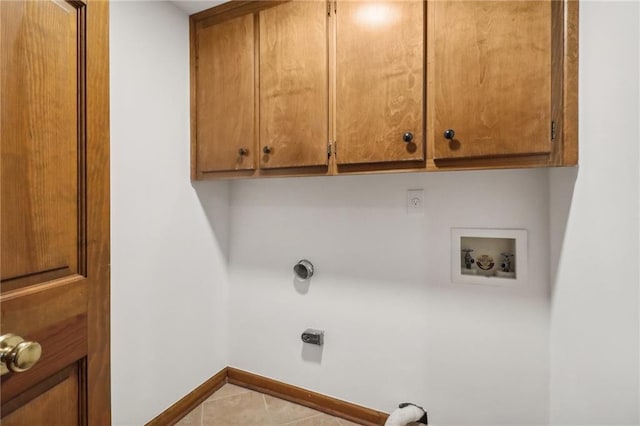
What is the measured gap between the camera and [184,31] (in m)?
1.53

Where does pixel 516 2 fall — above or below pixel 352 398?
above

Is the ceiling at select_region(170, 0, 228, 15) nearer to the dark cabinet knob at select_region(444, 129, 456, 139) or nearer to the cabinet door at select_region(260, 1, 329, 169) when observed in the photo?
the cabinet door at select_region(260, 1, 329, 169)

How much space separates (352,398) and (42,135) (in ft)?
5.27

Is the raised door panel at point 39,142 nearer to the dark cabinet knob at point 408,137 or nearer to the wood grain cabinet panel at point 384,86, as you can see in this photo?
the wood grain cabinet panel at point 384,86

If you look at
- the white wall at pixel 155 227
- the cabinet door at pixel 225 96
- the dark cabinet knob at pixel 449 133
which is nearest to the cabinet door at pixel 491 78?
the dark cabinet knob at pixel 449 133

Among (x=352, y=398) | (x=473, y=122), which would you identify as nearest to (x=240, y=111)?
(x=473, y=122)

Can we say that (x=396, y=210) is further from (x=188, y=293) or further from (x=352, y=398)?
(x=188, y=293)

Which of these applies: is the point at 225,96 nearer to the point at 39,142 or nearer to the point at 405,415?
the point at 39,142

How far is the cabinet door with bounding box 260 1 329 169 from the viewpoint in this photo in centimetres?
127

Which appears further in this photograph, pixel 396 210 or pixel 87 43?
pixel 396 210

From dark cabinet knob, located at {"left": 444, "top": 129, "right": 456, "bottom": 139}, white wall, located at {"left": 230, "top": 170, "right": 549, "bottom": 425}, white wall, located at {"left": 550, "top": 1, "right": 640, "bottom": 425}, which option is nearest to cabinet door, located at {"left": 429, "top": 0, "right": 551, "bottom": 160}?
dark cabinet knob, located at {"left": 444, "top": 129, "right": 456, "bottom": 139}

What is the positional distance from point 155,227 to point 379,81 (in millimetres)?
1150

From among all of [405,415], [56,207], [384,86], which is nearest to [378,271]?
[405,415]

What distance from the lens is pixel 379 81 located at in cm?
117
